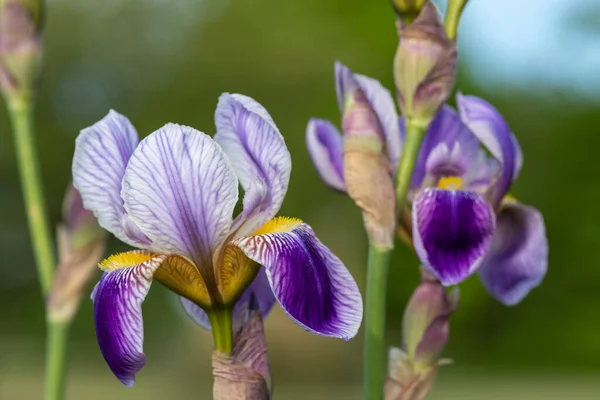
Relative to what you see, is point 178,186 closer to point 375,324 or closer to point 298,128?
point 375,324

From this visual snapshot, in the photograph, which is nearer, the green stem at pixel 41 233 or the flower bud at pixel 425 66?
the flower bud at pixel 425 66

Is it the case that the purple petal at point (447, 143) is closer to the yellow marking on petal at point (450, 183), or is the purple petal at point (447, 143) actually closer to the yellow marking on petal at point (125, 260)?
the yellow marking on petal at point (450, 183)

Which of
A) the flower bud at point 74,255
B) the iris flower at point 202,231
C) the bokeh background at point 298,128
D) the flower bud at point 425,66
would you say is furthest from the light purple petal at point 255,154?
the bokeh background at point 298,128

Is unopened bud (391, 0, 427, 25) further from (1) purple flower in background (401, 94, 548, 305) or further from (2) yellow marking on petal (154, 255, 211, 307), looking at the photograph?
(2) yellow marking on petal (154, 255, 211, 307)

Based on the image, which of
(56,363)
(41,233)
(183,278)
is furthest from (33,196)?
(183,278)

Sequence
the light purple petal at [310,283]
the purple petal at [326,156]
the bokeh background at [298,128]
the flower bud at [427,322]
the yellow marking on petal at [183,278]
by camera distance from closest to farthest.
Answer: the light purple petal at [310,283] → the yellow marking on petal at [183,278] → the flower bud at [427,322] → the purple petal at [326,156] → the bokeh background at [298,128]

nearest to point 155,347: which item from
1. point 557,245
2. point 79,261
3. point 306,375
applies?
point 306,375
